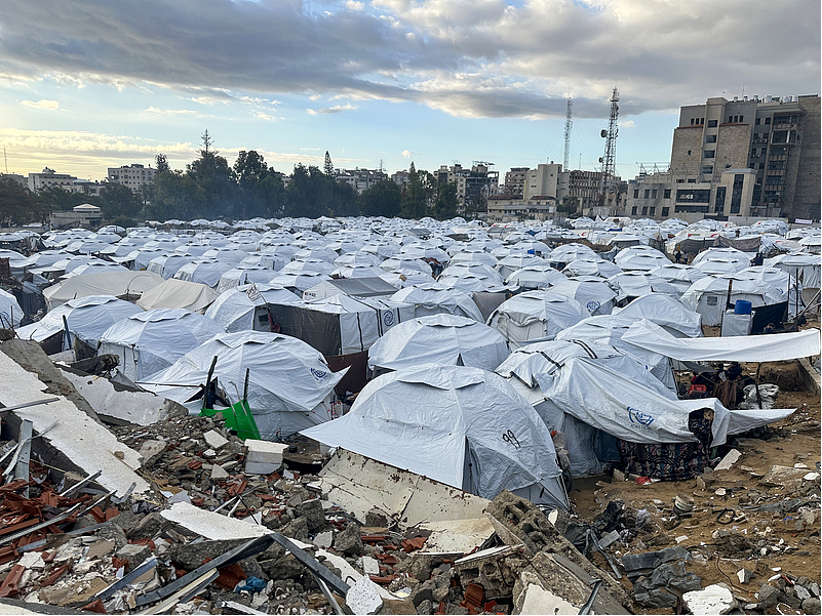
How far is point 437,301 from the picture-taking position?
2062 cm

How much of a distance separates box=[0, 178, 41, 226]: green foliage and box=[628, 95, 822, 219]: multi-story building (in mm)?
77028

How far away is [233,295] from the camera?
20203mm

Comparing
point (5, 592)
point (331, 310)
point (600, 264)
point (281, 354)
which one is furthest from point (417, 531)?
point (600, 264)

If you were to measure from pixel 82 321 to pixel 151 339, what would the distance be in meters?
3.49

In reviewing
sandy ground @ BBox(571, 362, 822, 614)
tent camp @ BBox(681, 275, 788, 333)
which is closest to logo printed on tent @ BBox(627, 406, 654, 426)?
sandy ground @ BBox(571, 362, 822, 614)

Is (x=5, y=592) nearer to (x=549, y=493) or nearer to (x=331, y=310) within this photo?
(x=549, y=493)

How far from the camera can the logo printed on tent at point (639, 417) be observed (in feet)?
35.2

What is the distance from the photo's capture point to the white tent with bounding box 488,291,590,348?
18516mm

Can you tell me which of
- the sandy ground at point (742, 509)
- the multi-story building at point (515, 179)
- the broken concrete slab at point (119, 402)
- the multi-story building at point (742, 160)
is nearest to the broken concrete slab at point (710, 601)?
the sandy ground at point (742, 509)

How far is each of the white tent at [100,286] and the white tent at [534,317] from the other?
642 inches

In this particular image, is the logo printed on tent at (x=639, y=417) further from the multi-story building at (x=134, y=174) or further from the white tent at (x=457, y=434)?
the multi-story building at (x=134, y=174)

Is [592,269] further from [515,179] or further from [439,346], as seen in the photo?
[515,179]

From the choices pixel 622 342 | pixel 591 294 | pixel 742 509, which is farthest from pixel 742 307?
pixel 742 509

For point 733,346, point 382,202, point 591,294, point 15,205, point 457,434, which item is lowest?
point 457,434
